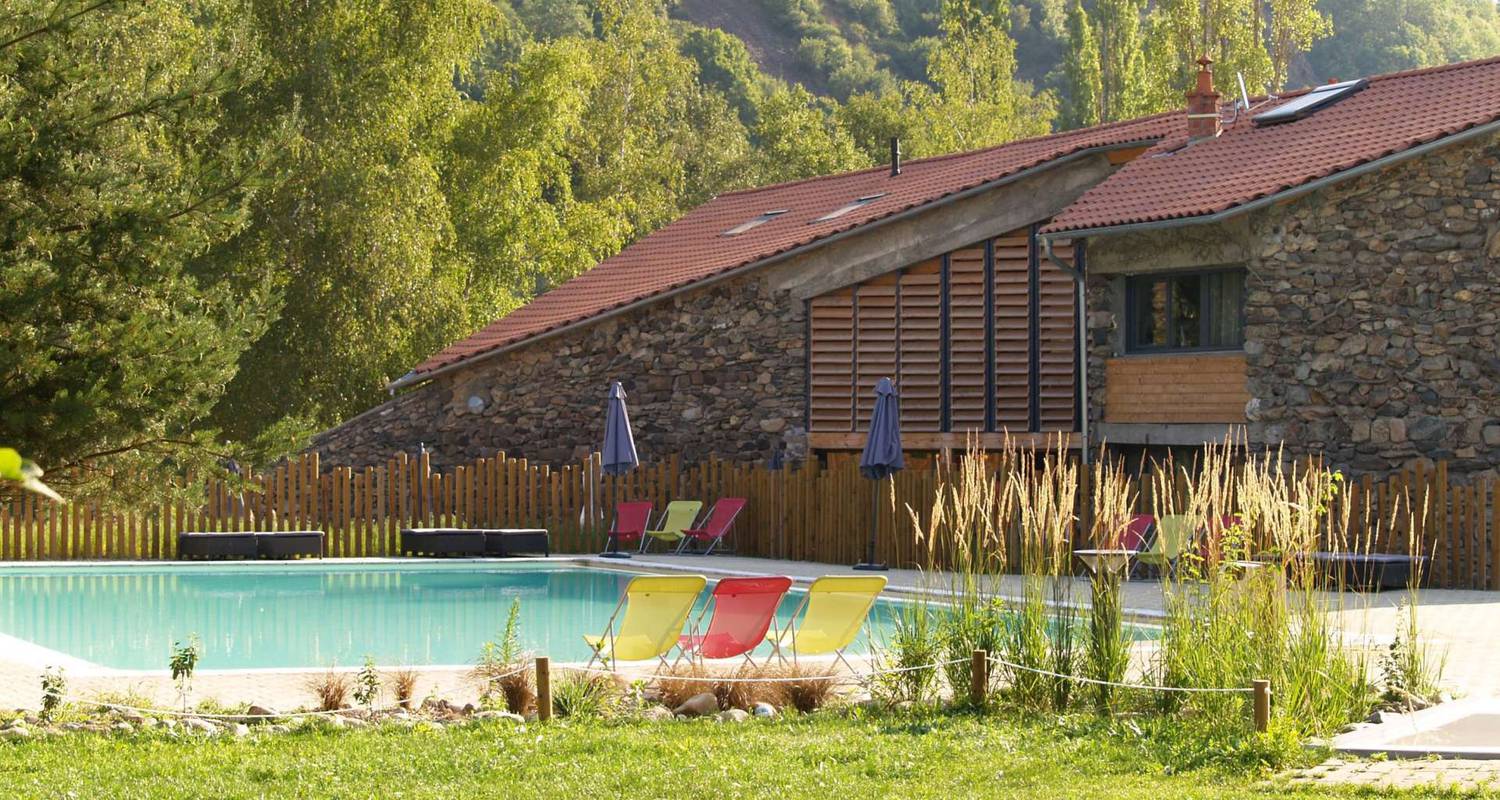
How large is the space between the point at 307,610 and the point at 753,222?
1273 cm

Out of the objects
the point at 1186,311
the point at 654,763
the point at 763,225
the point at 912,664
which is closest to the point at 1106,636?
the point at 912,664

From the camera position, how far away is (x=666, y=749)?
789 centimetres

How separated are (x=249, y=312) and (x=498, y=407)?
13.6m

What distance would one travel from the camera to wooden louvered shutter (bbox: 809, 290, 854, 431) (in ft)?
74.8

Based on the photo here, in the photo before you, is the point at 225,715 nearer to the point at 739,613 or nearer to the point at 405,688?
the point at 405,688

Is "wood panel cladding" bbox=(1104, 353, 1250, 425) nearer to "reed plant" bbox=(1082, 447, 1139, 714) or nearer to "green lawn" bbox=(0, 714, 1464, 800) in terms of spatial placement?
"reed plant" bbox=(1082, 447, 1139, 714)

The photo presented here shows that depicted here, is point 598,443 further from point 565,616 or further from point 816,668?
point 816,668

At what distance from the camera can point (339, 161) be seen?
28.0 metres

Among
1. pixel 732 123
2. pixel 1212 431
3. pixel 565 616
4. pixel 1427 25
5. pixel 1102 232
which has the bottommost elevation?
pixel 565 616

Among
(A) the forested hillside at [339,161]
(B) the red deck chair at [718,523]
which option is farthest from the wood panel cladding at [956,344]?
(A) the forested hillside at [339,161]

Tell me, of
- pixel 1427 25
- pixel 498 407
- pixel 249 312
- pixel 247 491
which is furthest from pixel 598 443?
pixel 1427 25

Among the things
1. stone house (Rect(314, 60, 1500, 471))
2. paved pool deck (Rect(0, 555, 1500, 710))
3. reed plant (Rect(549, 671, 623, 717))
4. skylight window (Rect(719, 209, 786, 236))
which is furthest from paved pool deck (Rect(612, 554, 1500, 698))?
skylight window (Rect(719, 209, 786, 236))

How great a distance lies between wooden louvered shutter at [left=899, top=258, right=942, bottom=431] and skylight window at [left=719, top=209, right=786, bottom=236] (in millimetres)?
5014

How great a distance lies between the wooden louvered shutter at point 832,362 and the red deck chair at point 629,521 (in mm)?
2672
